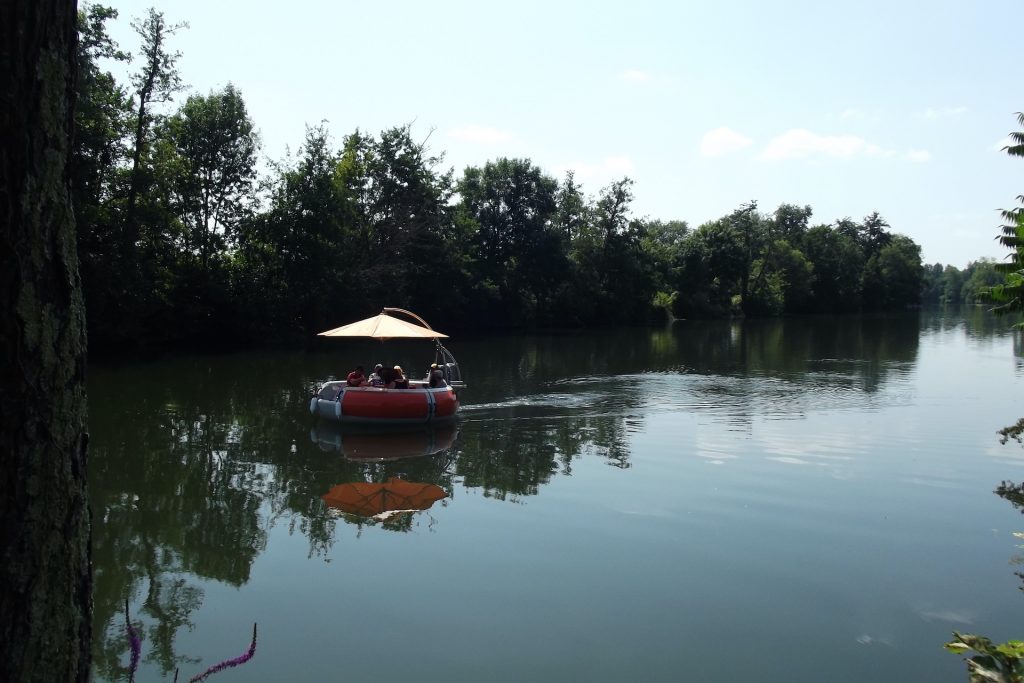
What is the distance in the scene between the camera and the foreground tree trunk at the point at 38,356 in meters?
1.95

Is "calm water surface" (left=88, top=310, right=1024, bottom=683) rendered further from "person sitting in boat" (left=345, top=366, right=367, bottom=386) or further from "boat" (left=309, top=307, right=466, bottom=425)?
"person sitting in boat" (left=345, top=366, right=367, bottom=386)

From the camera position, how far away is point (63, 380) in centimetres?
206

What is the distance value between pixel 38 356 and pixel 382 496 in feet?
33.7

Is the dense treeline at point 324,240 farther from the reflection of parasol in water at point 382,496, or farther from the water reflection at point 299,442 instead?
the reflection of parasol in water at point 382,496

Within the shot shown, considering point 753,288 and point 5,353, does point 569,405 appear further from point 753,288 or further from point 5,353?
point 753,288

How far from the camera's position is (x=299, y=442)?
53.0ft

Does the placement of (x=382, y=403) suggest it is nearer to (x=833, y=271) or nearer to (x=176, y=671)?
(x=176, y=671)

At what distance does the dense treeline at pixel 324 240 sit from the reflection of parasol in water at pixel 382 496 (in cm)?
2280

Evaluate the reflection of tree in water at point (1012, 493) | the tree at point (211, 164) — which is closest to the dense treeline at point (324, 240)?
the tree at point (211, 164)

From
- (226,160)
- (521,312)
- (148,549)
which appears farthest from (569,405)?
(521,312)

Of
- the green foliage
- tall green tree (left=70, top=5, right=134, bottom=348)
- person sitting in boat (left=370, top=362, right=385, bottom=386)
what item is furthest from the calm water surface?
tall green tree (left=70, top=5, right=134, bottom=348)

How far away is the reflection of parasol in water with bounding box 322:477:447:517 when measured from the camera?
11.4 meters

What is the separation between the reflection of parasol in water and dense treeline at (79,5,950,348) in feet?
74.8

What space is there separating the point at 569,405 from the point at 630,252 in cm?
4220
